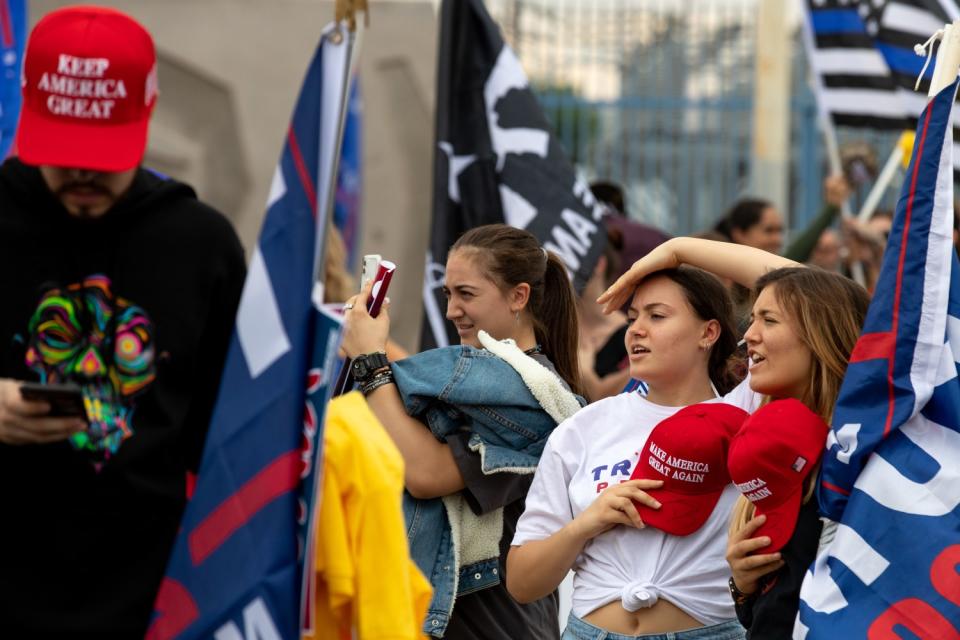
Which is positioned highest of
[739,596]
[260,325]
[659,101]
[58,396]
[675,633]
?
[260,325]

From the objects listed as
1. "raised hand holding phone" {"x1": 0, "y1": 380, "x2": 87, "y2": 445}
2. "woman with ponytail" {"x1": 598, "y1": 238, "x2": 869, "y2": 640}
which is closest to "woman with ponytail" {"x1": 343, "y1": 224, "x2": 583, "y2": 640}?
"woman with ponytail" {"x1": 598, "y1": 238, "x2": 869, "y2": 640}

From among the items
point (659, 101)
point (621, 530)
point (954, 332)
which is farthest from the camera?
point (659, 101)

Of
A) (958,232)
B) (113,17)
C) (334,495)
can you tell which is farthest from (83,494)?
(958,232)

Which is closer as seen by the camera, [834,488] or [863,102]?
[834,488]

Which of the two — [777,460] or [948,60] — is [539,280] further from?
[948,60]

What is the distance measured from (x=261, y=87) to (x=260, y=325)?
9272 mm

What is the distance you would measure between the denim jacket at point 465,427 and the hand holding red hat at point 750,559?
0.76m

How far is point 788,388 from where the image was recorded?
144 inches

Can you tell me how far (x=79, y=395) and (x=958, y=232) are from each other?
4.45m

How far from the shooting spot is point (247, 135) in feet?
39.7

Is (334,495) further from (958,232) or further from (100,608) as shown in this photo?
(958,232)

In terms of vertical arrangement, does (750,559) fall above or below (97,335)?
below

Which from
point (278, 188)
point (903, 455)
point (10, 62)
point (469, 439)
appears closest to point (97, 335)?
point (278, 188)

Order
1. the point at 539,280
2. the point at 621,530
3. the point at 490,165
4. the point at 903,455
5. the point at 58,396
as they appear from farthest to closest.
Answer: the point at 490,165 → the point at 539,280 → the point at 621,530 → the point at 903,455 → the point at 58,396
